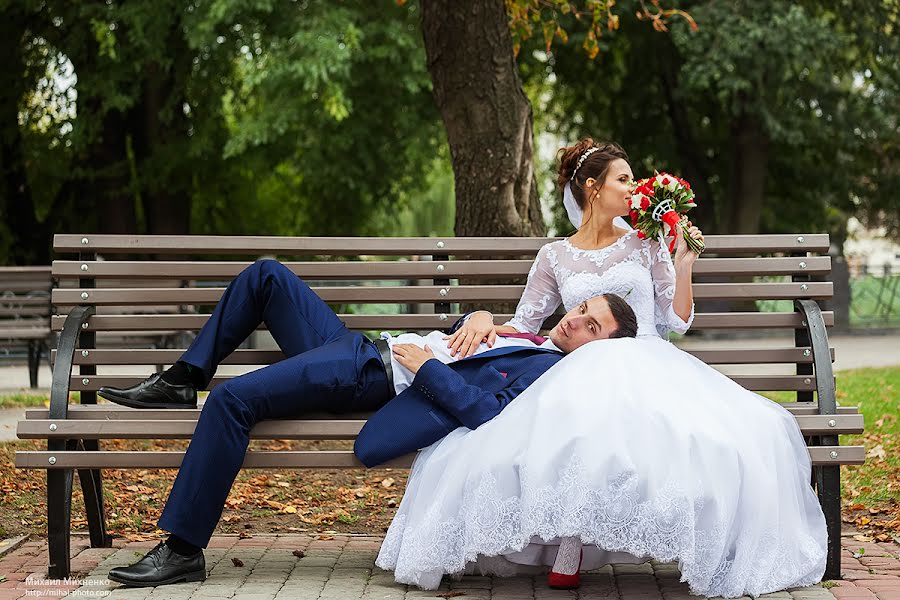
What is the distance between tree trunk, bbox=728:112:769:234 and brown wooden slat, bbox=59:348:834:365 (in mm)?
18584

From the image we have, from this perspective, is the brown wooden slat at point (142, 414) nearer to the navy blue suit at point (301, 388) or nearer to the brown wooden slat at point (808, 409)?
the navy blue suit at point (301, 388)

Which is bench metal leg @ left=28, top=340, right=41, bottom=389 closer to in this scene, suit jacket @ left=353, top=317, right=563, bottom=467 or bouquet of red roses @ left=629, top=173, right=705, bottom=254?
suit jacket @ left=353, top=317, right=563, bottom=467

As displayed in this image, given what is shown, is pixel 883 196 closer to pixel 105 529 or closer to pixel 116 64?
pixel 116 64

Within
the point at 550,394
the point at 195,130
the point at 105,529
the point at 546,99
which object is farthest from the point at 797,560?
the point at 546,99

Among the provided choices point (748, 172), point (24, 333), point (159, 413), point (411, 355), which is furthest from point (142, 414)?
point (748, 172)

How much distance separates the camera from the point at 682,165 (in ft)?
85.1

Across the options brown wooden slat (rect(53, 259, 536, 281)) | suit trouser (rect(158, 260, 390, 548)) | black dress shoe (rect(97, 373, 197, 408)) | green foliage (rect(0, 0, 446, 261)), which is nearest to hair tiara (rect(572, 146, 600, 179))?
brown wooden slat (rect(53, 259, 536, 281))

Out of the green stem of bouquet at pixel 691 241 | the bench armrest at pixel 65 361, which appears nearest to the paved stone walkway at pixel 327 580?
the bench armrest at pixel 65 361

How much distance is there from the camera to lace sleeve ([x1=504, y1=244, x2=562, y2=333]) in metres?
6.01

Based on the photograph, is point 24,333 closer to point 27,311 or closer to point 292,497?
point 27,311

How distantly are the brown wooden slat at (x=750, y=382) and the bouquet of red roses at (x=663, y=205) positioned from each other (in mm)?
652

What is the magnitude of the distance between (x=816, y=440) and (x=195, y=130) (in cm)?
1915

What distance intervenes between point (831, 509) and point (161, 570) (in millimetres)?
2607

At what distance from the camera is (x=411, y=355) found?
5379 mm
